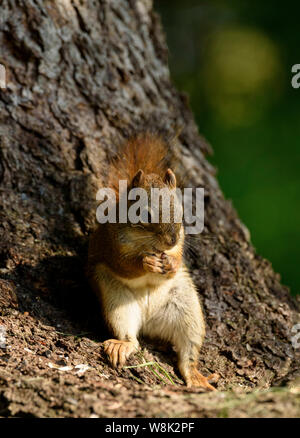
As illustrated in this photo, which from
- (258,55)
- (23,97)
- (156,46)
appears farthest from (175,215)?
(258,55)

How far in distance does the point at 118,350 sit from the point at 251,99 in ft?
12.8

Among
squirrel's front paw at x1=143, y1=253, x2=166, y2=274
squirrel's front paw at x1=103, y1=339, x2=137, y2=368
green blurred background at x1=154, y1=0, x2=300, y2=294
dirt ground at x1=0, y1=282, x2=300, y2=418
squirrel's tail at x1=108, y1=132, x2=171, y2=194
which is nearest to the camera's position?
dirt ground at x1=0, y1=282, x2=300, y2=418

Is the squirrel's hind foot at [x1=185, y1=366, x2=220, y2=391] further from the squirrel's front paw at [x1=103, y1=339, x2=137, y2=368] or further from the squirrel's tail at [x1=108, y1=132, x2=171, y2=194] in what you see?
the squirrel's tail at [x1=108, y1=132, x2=171, y2=194]

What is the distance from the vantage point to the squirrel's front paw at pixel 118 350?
185 cm

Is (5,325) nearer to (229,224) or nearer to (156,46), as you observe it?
(229,224)

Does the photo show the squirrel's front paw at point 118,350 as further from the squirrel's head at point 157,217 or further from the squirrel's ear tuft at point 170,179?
the squirrel's ear tuft at point 170,179

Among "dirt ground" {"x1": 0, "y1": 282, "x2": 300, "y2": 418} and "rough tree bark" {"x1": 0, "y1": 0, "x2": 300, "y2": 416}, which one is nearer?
"dirt ground" {"x1": 0, "y1": 282, "x2": 300, "y2": 418}

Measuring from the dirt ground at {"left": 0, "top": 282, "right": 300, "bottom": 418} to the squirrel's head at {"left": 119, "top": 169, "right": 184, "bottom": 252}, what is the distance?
400 millimetres

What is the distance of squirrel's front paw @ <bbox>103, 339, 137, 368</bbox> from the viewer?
185 centimetres

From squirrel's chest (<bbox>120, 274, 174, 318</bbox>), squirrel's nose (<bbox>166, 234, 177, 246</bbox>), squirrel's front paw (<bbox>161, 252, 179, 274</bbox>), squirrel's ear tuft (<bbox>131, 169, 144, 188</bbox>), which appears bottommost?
squirrel's chest (<bbox>120, 274, 174, 318</bbox>)

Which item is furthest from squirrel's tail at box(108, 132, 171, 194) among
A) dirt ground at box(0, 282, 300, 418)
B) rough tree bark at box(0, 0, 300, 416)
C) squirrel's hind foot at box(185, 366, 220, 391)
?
squirrel's hind foot at box(185, 366, 220, 391)

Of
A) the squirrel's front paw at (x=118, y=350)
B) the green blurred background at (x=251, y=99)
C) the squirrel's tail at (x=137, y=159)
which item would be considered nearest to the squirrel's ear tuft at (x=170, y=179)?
the squirrel's tail at (x=137, y=159)

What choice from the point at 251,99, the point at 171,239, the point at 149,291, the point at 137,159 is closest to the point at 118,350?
the point at 149,291

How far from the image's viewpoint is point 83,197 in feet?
7.85
